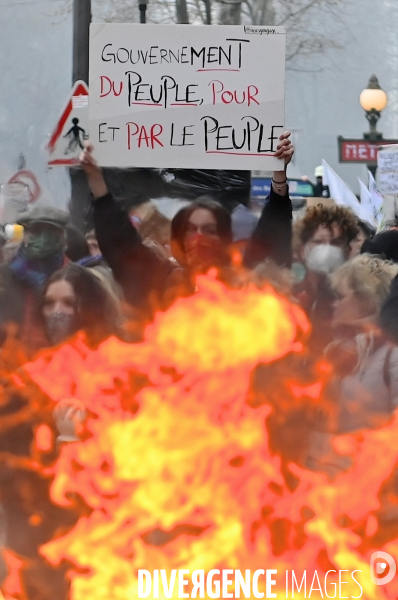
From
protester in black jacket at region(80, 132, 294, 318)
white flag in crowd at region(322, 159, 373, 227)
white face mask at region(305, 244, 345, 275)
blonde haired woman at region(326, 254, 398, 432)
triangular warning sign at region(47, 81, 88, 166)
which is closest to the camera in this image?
protester in black jacket at region(80, 132, 294, 318)

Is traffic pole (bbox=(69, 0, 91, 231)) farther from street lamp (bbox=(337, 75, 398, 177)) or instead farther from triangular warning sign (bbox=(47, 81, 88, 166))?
street lamp (bbox=(337, 75, 398, 177))

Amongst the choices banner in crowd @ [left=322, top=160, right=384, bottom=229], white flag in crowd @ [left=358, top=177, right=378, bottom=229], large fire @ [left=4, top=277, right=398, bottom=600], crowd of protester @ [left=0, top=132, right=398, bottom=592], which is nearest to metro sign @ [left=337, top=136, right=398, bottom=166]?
banner in crowd @ [left=322, top=160, right=384, bottom=229]

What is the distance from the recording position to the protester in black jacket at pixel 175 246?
3.67 metres

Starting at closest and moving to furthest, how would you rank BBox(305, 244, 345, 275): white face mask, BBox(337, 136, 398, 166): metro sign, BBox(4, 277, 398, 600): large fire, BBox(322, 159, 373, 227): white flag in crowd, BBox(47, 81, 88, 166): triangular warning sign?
BBox(4, 277, 398, 600): large fire, BBox(305, 244, 345, 275): white face mask, BBox(47, 81, 88, 166): triangular warning sign, BBox(337, 136, 398, 166): metro sign, BBox(322, 159, 373, 227): white flag in crowd

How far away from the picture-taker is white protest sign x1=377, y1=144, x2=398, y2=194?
15.7ft

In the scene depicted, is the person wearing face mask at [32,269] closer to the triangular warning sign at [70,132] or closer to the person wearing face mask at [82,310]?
the person wearing face mask at [82,310]

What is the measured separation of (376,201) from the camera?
518 centimetres

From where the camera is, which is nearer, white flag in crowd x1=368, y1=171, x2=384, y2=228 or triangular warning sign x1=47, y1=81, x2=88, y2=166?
triangular warning sign x1=47, y1=81, x2=88, y2=166

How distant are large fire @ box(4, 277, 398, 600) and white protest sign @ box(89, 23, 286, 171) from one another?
514 mm

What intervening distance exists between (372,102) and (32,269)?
5.58 ft

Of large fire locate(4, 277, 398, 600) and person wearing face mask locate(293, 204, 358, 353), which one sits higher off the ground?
person wearing face mask locate(293, 204, 358, 353)

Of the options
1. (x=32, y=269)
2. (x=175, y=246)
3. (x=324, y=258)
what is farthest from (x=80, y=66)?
(x=324, y=258)

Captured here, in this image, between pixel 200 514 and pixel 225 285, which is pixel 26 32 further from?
pixel 200 514

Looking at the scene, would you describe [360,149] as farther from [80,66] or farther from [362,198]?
[80,66]
